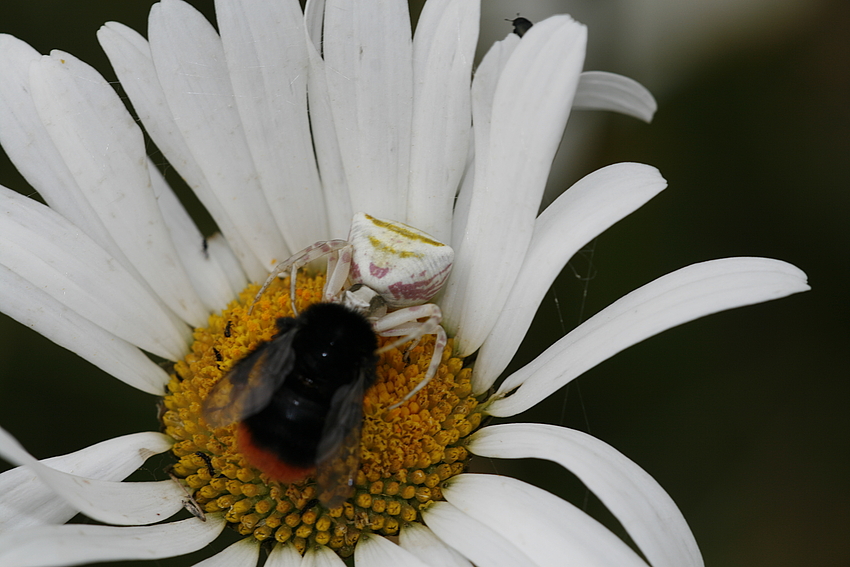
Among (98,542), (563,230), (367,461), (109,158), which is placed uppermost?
(563,230)

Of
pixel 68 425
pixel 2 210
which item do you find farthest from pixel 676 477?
pixel 2 210

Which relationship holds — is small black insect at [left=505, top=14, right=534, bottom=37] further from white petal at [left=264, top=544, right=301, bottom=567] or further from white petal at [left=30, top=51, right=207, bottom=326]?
white petal at [left=264, top=544, right=301, bottom=567]

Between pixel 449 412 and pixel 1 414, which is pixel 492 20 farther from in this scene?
pixel 1 414

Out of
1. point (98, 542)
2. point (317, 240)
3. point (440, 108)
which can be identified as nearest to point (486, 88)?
point (440, 108)

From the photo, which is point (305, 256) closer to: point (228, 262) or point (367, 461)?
point (228, 262)

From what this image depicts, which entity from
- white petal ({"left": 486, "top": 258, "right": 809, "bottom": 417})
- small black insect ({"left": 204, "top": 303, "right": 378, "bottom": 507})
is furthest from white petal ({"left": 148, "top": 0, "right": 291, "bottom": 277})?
white petal ({"left": 486, "top": 258, "right": 809, "bottom": 417})
